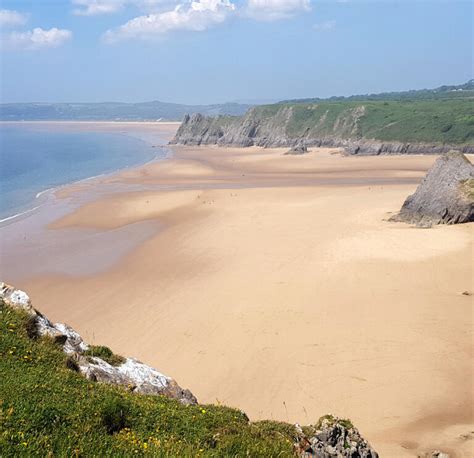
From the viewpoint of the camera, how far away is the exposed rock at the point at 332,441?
718cm

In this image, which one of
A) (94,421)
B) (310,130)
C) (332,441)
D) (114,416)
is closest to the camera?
(94,421)

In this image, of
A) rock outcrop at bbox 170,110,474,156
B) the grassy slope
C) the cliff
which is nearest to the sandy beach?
the cliff

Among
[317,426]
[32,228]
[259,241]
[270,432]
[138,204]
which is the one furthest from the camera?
[138,204]

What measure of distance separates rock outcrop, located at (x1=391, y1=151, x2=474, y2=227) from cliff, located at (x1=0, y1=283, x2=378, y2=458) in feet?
86.1

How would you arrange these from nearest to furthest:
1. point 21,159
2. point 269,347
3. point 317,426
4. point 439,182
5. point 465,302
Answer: point 317,426, point 269,347, point 465,302, point 439,182, point 21,159

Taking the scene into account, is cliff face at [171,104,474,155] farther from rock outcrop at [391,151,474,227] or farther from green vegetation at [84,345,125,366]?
green vegetation at [84,345,125,366]

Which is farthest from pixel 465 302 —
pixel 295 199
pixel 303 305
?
pixel 295 199

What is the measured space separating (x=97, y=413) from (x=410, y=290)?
17.3 m

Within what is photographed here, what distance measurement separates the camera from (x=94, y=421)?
614 centimetres

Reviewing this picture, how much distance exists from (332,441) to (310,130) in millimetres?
107162

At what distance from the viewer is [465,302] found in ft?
64.3

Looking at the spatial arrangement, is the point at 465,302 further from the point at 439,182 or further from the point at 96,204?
the point at 96,204

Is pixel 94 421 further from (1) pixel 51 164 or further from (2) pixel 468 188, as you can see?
(1) pixel 51 164

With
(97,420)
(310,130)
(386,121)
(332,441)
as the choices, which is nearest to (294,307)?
(332,441)
